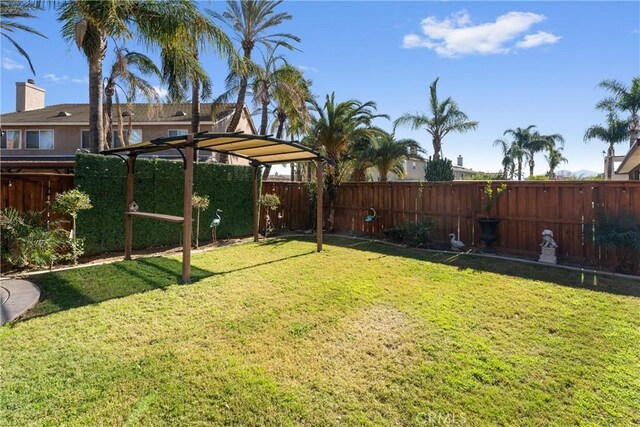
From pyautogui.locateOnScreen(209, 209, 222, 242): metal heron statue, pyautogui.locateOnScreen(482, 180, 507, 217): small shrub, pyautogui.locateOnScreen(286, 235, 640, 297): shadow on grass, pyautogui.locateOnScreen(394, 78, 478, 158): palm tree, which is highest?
pyautogui.locateOnScreen(394, 78, 478, 158): palm tree

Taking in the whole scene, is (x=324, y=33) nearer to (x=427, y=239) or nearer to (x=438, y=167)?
(x=427, y=239)

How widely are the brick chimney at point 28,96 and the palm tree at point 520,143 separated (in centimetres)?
4077

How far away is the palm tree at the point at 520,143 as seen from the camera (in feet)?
112

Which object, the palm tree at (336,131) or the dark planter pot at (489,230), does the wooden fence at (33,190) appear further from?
the dark planter pot at (489,230)

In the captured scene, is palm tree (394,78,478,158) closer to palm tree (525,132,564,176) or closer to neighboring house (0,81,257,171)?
neighboring house (0,81,257,171)

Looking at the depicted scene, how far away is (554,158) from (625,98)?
1636 cm

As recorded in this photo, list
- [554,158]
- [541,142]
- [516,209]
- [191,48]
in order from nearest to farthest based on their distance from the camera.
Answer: [516,209] → [191,48] → [541,142] → [554,158]

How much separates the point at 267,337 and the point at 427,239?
652 cm

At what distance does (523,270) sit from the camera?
6.64m

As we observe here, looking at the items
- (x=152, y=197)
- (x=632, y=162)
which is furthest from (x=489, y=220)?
(x=632, y=162)

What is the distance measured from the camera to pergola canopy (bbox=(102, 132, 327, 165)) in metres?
5.97

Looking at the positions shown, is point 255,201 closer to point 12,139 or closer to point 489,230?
point 489,230

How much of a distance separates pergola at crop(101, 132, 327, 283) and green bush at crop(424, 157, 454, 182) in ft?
30.9

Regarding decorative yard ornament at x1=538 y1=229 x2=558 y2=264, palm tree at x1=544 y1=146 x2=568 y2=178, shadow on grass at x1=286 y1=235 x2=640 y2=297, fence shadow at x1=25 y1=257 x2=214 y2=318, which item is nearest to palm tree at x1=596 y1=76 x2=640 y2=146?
palm tree at x1=544 y1=146 x2=568 y2=178
